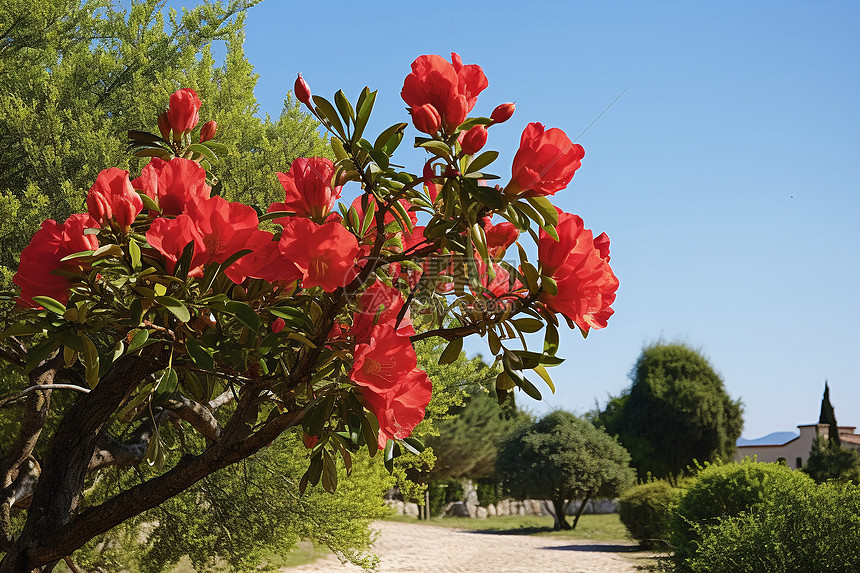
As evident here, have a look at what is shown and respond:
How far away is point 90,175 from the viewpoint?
5500 mm

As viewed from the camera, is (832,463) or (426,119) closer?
(426,119)

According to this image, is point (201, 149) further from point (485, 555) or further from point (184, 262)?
point (485, 555)

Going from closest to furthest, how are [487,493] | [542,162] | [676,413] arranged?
[542,162] < [676,413] < [487,493]

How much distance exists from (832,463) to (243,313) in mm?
19071

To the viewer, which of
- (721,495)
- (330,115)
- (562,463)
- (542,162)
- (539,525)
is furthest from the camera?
(539,525)

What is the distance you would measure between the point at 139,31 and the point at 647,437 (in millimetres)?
17912

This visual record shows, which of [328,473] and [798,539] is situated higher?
[328,473]

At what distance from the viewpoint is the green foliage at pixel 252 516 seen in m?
5.74

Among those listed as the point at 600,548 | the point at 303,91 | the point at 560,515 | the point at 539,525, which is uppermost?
the point at 303,91

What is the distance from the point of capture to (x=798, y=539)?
20.8 ft

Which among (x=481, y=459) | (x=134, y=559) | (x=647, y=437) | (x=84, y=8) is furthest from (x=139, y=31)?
(x=481, y=459)

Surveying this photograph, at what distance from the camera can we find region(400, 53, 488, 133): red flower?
118 cm

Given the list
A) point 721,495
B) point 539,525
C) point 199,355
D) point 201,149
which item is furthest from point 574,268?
point 539,525

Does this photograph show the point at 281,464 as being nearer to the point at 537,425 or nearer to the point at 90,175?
the point at 90,175
